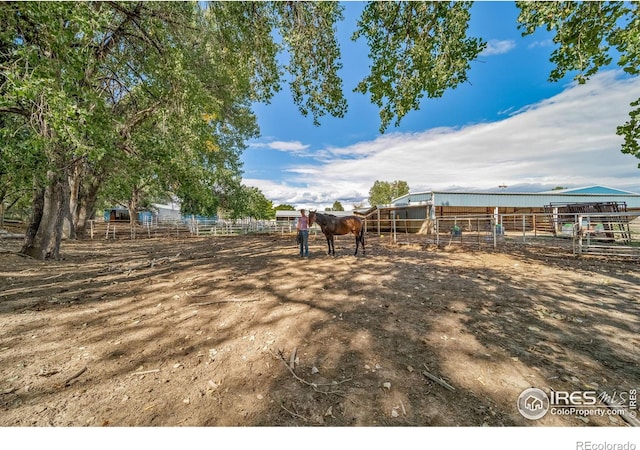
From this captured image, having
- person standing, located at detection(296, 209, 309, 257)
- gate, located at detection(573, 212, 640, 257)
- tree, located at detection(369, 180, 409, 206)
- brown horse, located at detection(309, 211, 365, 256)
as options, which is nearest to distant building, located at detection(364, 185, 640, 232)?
gate, located at detection(573, 212, 640, 257)

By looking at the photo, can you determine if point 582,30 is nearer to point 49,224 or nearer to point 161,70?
point 161,70

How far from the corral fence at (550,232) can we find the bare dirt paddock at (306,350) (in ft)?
18.5

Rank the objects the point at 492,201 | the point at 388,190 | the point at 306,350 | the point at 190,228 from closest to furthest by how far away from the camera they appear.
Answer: the point at 306,350 → the point at 190,228 → the point at 492,201 → the point at 388,190

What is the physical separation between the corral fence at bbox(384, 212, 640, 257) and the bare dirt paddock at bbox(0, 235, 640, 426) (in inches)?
222

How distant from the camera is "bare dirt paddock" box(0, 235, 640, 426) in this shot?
6.70ft

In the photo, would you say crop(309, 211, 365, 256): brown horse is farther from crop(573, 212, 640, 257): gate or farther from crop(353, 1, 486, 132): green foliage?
crop(573, 212, 640, 257): gate

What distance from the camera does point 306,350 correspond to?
9.65ft

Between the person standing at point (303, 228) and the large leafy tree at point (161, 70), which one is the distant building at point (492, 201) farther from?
the large leafy tree at point (161, 70)

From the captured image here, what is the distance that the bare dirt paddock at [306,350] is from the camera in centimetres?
204

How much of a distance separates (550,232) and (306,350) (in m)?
24.8

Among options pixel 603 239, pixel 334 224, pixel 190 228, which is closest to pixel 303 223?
pixel 334 224

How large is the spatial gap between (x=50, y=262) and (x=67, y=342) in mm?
7513

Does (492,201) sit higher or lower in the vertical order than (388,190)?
lower

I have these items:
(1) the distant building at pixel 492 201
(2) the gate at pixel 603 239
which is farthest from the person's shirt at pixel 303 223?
(1) the distant building at pixel 492 201
